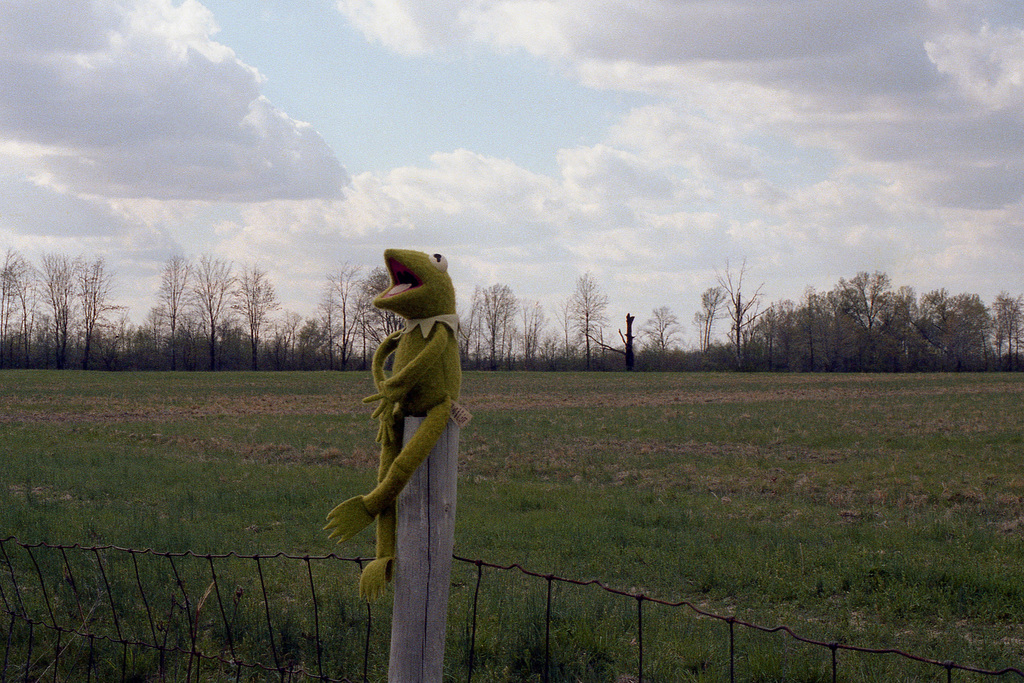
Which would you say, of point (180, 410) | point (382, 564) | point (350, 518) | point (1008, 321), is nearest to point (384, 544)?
point (382, 564)

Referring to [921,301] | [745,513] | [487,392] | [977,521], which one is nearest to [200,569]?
[745,513]

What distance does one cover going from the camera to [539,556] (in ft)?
27.6

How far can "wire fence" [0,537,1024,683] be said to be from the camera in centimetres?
492

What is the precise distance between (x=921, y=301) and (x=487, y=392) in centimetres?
8442

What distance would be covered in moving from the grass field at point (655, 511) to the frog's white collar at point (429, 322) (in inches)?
110

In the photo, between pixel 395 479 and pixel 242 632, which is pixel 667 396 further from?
pixel 395 479

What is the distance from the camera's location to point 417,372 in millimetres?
2910

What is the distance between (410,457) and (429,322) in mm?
547

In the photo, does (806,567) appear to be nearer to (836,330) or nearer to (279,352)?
(279,352)

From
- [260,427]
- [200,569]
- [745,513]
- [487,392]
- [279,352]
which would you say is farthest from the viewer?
[279,352]

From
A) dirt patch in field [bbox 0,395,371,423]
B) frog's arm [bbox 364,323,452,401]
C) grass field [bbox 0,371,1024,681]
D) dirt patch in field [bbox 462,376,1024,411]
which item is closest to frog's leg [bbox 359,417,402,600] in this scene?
frog's arm [bbox 364,323,452,401]

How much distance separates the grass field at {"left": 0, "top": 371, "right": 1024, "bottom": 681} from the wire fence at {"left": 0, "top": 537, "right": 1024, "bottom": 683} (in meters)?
0.07

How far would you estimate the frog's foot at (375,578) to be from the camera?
2893 mm

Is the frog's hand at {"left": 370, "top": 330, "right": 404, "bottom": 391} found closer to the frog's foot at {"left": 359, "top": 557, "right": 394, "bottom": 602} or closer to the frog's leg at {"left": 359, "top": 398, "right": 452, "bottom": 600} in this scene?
the frog's leg at {"left": 359, "top": 398, "right": 452, "bottom": 600}
